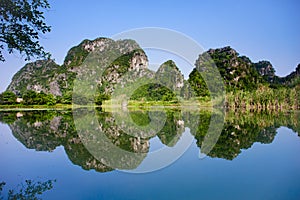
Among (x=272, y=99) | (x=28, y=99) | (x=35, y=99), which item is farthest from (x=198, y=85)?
(x=28, y=99)

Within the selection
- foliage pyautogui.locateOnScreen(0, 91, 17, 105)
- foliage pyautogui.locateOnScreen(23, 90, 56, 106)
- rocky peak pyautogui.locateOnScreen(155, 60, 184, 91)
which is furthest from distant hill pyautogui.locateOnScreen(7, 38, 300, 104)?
foliage pyautogui.locateOnScreen(0, 91, 17, 105)

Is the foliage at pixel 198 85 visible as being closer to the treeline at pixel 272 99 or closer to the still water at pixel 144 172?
the treeline at pixel 272 99

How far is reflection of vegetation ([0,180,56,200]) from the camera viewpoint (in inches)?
136

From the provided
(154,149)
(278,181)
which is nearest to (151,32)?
(154,149)

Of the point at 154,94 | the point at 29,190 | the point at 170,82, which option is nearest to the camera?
the point at 29,190

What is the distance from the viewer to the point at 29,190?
3.67 m

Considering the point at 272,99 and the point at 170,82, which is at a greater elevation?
the point at 170,82

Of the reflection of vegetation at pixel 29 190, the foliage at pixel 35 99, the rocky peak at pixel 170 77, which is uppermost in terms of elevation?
the rocky peak at pixel 170 77

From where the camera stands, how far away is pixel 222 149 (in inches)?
275

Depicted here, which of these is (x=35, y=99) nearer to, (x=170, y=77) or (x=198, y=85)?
(x=170, y=77)

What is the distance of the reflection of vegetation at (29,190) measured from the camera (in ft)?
11.3

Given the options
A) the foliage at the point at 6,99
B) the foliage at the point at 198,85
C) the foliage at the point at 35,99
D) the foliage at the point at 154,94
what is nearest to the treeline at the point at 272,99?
the foliage at the point at 154,94

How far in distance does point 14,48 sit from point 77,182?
2.47 meters

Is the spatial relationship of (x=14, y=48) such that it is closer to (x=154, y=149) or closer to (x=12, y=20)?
(x=12, y=20)
